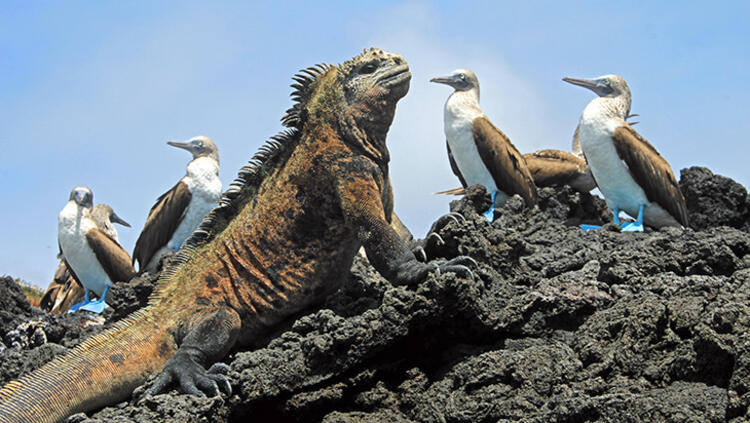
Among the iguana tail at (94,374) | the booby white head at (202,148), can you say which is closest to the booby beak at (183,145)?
the booby white head at (202,148)

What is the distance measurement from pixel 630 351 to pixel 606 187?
268 inches

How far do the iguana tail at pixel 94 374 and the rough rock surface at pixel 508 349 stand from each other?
17 cm

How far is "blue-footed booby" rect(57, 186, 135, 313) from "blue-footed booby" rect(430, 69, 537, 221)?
541 centimetres

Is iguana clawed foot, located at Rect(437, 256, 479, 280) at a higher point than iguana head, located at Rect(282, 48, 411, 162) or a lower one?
lower

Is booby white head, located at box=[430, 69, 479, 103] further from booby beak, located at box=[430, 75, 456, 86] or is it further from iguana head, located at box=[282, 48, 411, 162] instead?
iguana head, located at box=[282, 48, 411, 162]

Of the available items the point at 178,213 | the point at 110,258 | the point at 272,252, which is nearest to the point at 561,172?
the point at 178,213

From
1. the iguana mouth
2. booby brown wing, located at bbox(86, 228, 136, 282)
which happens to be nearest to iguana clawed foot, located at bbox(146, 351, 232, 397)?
the iguana mouth

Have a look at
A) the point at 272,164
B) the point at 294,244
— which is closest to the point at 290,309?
the point at 294,244

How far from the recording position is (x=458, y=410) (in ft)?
18.1

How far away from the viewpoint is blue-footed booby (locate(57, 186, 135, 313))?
13984mm

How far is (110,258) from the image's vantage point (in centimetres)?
1395

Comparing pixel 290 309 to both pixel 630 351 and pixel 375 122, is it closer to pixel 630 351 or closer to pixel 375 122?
pixel 375 122

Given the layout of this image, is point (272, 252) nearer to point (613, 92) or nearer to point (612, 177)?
point (612, 177)

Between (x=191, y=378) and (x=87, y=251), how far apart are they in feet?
29.1
